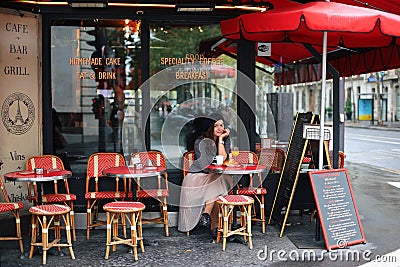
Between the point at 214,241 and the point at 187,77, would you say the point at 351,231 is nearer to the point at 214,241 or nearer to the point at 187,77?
the point at 214,241

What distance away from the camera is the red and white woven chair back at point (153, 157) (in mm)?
6957

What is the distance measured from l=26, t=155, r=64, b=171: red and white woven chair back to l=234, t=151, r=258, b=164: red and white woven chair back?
2351 mm

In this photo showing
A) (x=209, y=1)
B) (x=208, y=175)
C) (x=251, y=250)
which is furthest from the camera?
(x=209, y=1)

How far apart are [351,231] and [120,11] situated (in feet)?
13.6

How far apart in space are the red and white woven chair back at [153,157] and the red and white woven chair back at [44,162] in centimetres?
97

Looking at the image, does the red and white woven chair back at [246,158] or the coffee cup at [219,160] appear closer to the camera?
the coffee cup at [219,160]

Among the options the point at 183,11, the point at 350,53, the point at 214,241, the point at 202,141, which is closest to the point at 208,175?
the point at 202,141

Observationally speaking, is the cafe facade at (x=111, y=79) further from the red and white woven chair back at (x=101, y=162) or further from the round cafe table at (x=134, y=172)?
the round cafe table at (x=134, y=172)

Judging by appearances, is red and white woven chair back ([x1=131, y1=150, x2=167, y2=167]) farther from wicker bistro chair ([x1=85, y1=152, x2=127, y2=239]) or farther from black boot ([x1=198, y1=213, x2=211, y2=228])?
black boot ([x1=198, y1=213, x2=211, y2=228])

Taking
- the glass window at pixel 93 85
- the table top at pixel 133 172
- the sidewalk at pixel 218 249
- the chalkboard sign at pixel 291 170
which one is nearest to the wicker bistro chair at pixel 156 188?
the sidewalk at pixel 218 249

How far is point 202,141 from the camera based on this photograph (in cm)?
656

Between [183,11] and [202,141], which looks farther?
[183,11]

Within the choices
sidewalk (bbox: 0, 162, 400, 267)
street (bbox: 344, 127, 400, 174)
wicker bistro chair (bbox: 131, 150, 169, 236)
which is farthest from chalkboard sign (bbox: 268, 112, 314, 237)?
street (bbox: 344, 127, 400, 174)

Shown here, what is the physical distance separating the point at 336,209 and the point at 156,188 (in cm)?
255
